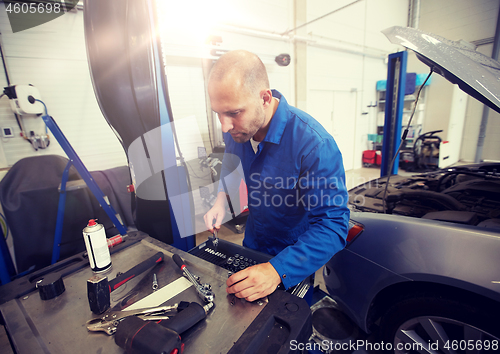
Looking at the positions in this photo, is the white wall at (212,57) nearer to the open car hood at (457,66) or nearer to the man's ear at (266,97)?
the man's ear at (266,97)

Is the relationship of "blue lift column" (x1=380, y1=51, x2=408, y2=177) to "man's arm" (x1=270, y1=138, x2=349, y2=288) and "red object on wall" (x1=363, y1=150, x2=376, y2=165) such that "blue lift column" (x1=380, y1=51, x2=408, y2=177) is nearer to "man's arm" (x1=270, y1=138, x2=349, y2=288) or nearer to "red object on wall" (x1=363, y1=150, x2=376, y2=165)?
"man's arm" (x1=270, y1=138, x2=349, y2=288)

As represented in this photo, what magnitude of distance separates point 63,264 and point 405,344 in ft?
5.26

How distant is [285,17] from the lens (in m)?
4.68

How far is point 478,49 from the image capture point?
18.8 feet

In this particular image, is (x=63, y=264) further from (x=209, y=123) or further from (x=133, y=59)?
(x=209, y=123)

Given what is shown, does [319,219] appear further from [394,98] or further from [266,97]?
[394,98]

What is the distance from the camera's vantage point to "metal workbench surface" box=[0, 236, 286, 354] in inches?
23.7

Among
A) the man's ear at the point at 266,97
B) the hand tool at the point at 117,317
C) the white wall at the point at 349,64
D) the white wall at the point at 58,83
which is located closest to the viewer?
the hand tool at the point at 117,317

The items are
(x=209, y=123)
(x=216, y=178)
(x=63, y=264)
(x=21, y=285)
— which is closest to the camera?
(x=21, y=285)

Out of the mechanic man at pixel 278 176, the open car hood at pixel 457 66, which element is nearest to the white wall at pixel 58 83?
the mechanic man at pixel 278 176

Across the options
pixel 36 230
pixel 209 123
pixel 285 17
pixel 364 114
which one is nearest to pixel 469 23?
pixel 364 114

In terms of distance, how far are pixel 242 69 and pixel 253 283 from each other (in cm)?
78

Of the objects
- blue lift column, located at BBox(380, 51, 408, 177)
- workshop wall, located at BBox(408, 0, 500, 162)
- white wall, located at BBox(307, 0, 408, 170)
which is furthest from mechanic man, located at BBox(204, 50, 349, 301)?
workshop wall, located at BBox(408, 0, 500, 162)

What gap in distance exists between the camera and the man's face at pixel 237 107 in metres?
0.91
